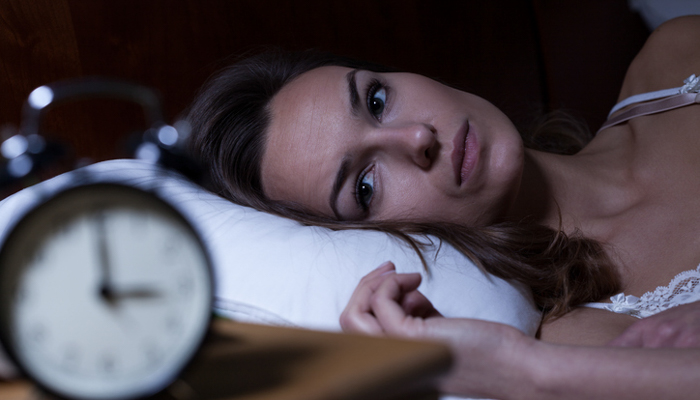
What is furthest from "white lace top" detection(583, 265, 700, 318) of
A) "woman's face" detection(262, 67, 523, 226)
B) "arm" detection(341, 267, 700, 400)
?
"arm" detection(341, 267, 700, 400)

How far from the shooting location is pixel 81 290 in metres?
0.32

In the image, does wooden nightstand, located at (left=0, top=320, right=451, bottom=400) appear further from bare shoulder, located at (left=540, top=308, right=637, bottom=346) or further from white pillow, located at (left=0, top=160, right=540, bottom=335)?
bare shoulder, located at (left=540, top=308, right=637, bottom=346)

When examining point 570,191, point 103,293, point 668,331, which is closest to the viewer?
point 103,293

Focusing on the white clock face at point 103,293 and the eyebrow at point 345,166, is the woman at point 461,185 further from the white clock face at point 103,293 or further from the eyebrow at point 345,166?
the white clock face at point 103,293

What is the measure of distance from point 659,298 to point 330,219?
2.24ft

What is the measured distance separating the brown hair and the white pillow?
0.17ft

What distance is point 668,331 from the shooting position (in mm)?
684

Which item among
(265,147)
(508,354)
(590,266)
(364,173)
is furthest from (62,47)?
(590,266)

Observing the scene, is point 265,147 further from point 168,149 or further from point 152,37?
point 168,149

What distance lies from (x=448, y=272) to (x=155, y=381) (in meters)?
0.58

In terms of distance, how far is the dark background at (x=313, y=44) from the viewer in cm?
117

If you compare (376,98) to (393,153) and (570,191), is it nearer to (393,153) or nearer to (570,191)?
(393,153)

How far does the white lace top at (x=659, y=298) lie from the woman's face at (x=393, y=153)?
11.8 inches

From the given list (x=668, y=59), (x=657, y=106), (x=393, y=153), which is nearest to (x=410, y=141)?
(x=393, y=153)
